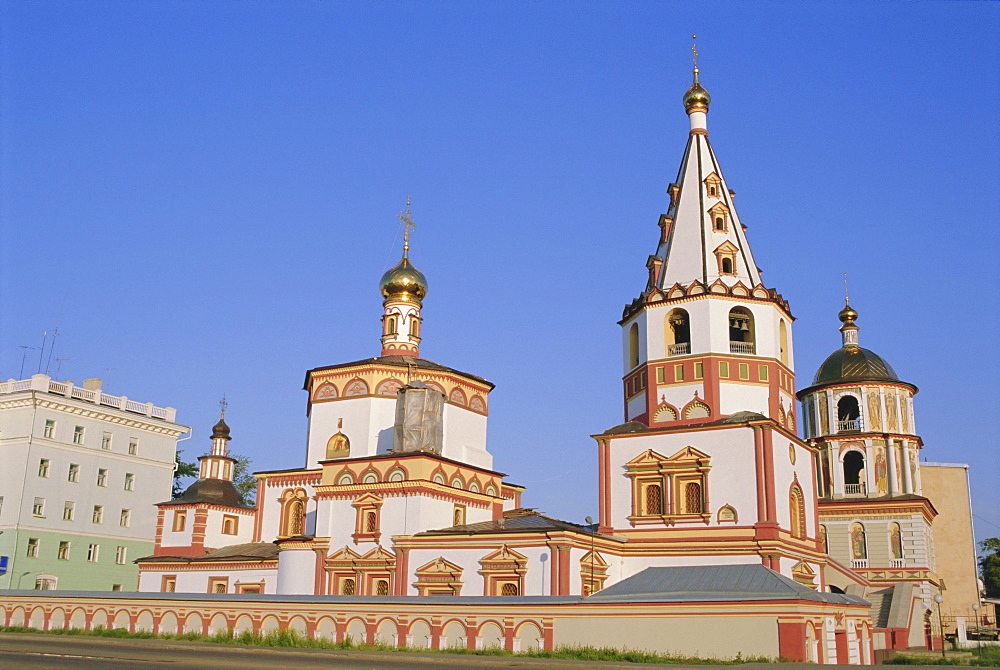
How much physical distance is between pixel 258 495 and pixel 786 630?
20.8 metres

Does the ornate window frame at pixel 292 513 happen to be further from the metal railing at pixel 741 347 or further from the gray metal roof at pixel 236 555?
the metal railing at pixel 741 347

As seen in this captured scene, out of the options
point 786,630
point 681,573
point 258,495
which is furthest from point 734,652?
point 258,495

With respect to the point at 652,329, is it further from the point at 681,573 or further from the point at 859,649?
the point at 859,649

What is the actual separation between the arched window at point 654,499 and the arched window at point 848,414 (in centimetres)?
1581

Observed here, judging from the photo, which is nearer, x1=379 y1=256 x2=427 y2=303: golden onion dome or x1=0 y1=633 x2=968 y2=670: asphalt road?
x1=0 y1=633 x2=968 y2=670: asphalt road

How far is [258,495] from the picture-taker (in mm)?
31922

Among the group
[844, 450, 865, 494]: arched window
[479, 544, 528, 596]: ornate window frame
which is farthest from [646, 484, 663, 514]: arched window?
[844, 450, 865, 494]: arched window

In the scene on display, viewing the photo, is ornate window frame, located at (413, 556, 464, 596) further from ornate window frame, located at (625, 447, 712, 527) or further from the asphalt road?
the asphalt road

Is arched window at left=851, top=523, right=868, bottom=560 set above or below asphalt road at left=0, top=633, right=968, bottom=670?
above

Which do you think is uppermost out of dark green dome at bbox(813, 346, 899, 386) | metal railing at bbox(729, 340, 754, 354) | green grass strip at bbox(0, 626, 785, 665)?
dark green dome at bbox(813, 346, 899, 386)

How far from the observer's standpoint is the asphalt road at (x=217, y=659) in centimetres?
1420

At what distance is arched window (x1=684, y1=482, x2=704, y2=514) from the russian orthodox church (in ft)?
0.12

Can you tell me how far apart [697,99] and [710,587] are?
1608cm

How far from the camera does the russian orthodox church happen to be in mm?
23812
